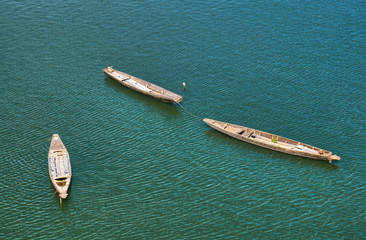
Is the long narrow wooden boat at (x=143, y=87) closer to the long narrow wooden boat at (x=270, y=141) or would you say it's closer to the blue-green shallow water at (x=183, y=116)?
the blue-green shallow water at (x=183, y=116)

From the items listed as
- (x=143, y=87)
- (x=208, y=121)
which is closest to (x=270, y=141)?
(x=208, y=121)

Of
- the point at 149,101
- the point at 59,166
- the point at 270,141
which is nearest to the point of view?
the point at 59,166

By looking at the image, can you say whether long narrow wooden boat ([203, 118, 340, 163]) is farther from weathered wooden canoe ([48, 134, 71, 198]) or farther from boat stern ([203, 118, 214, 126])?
weathered wooden canoe ([48, 134, 71, 198])

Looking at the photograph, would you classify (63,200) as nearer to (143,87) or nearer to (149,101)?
(149,101)

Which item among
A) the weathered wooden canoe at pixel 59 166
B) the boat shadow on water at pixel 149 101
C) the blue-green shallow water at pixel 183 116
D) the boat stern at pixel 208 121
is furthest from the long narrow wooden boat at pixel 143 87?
the weathered wooden canoe at pixel 59 166

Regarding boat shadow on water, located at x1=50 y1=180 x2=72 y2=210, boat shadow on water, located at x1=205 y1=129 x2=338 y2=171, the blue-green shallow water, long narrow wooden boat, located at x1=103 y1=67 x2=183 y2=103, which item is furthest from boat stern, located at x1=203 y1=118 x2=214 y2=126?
boat shadow on water, located at x1=50 y1=180 x2=72 y2=210

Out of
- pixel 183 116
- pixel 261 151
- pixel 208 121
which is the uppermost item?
pixel 208 121
